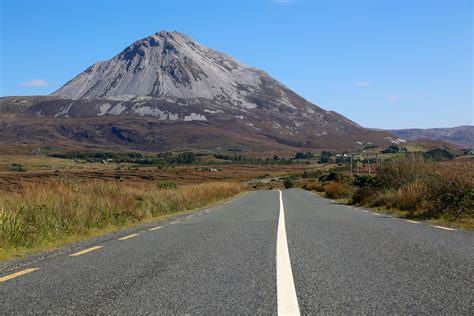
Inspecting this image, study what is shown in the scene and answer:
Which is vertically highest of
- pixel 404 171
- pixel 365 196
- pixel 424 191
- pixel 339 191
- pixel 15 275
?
pixel 404 171

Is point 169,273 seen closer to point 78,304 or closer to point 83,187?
point 78,304

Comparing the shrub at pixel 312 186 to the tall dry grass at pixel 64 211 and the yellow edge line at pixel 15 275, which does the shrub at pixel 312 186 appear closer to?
the tall dry grass at pixel 64 211

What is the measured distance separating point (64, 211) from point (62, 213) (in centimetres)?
15

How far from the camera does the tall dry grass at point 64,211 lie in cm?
1233

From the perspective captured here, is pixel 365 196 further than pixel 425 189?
Yes

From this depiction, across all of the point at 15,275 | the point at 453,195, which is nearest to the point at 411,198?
the point at 453,195

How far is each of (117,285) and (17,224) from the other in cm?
607

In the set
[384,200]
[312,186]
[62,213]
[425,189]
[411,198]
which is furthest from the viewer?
[312,186]

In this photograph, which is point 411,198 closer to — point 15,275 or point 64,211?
point 64,211

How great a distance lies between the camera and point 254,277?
7.51 meters

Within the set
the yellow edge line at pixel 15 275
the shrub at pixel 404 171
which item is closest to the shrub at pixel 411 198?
the shrub at pixel 404 171

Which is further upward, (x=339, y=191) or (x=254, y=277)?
(x=254, y=277)

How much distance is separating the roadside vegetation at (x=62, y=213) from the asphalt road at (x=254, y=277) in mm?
1719

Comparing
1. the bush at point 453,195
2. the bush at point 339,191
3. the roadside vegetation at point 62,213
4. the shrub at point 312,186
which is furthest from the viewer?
the shrub at point 312,186
